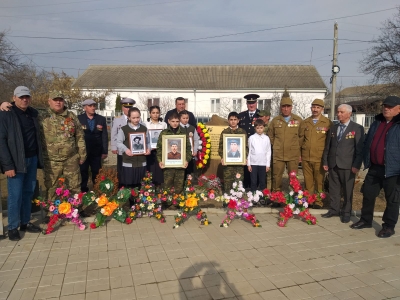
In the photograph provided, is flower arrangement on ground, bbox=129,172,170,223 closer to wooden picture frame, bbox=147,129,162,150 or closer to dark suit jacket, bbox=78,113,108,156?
wooden picture frame, bbox=147,129,162,150

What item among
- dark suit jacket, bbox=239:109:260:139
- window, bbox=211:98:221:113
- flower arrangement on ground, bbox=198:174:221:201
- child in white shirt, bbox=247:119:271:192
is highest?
window, bbox=211:98:221:113

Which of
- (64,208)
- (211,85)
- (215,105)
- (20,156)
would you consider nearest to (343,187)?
(64,208)

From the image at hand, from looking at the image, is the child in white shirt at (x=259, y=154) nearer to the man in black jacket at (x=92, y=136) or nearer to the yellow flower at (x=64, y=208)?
the man in black jacket at (x=92, y=136)

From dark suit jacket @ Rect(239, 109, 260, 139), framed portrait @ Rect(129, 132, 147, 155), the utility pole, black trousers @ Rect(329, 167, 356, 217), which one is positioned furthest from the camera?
the utility pole

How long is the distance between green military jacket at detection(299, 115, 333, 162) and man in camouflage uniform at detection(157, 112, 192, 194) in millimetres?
2289

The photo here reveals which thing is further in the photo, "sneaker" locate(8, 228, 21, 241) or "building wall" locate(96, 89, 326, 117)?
"building wall" locate(96, 89, 326, 117)

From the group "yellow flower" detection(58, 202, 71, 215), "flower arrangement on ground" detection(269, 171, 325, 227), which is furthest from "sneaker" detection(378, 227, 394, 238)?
"yellow flower" detection(58, 202, 71, 215)

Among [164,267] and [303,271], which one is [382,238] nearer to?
[303,271]

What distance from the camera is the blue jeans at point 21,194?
4.75 meters

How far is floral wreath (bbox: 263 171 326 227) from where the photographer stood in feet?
18.1

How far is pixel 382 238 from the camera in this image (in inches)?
195

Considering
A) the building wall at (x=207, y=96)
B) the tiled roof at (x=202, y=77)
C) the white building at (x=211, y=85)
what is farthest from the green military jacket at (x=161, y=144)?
the tiled roof at (x=202, y=77)

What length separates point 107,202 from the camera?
5355mm

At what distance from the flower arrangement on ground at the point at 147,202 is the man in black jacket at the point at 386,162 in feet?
10.9
